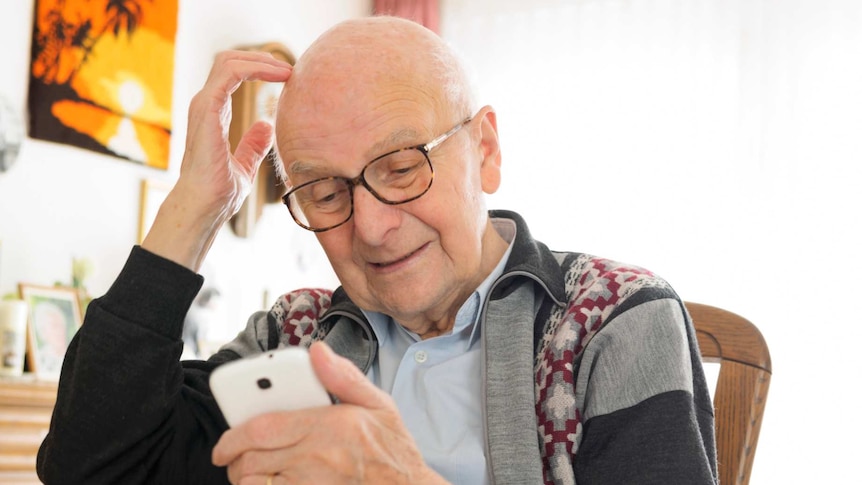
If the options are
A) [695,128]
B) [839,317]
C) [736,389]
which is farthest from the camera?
[695,128]

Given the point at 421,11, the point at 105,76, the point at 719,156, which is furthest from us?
the point at 421,11

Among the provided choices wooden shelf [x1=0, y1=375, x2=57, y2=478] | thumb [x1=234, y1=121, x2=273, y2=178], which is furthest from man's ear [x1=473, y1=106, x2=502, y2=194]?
wooden shelf [x1=0, y1=375, x2=57, y2=478]

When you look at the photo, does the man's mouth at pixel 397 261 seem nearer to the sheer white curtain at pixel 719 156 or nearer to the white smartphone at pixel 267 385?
the white smartphone at pixel 267 385

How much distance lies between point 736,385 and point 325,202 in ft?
2.22

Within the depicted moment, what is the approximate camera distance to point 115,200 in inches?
113

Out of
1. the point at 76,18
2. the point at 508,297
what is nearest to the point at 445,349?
the point at 508,297

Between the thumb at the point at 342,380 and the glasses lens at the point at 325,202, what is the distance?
453 mm

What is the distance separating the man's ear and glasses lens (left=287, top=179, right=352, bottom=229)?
0.80 feet

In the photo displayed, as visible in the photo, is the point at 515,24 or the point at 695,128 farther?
the point at 515,24

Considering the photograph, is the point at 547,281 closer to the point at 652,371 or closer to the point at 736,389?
the point at 652,371

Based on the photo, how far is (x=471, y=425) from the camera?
121cm

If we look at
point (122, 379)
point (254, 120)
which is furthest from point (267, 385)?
point (254, 120)

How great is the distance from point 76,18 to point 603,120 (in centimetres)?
237

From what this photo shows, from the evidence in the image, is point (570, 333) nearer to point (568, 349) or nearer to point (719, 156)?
point (568, 349)
